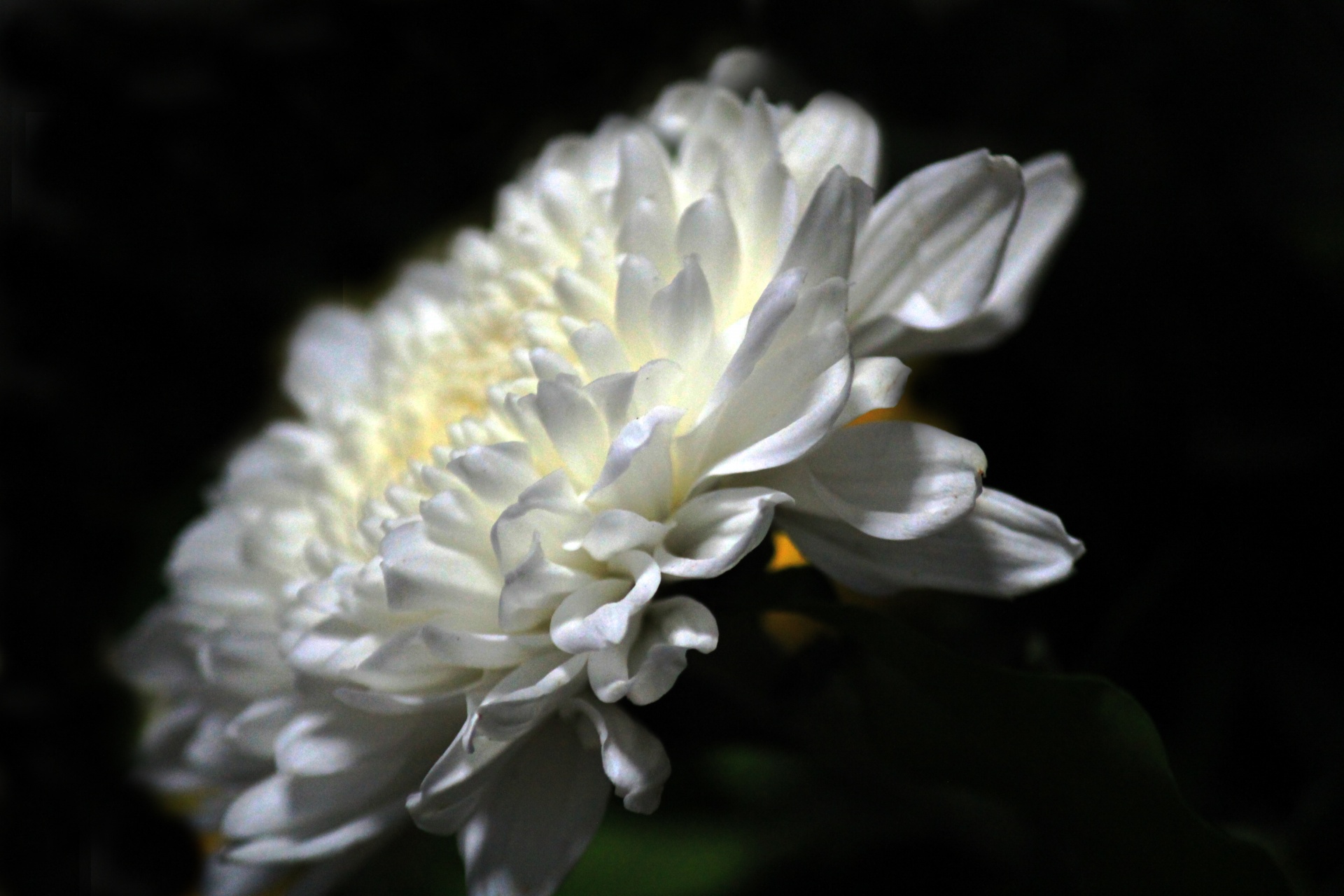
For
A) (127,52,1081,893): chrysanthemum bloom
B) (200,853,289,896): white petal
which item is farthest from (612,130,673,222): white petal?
(200,853,289,896): white petal

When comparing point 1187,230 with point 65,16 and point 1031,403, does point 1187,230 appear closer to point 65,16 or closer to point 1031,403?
point 1031,403

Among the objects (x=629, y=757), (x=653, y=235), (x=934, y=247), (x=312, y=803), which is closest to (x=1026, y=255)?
(x=934, y=247)

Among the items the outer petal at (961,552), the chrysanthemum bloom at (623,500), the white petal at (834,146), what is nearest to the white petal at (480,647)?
the chrysanthemum bloom at (623,500)

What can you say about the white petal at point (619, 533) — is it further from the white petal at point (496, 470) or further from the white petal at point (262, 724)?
the white petal at point (262, 724)

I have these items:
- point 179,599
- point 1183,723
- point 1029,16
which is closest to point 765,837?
point 1183,723

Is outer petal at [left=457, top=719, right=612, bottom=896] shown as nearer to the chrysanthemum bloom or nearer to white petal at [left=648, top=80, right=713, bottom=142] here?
the chrysanthemum bloom

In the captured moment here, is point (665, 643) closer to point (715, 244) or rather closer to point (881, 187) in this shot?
point (715, 244)
